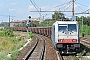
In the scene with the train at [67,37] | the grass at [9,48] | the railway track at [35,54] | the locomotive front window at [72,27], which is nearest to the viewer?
the grass at [9,48]

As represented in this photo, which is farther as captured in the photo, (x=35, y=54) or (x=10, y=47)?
(x=10, y=47)

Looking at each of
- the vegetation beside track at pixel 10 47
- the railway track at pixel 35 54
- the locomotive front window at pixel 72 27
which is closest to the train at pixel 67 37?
the locomotive front window at pixel 72 27

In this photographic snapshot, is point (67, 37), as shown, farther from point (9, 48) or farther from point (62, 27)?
point (9, 48)

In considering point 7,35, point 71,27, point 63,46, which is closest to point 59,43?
point 63,46

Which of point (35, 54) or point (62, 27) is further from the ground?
point (62, 27)

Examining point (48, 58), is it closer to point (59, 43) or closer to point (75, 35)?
point (59, 43)

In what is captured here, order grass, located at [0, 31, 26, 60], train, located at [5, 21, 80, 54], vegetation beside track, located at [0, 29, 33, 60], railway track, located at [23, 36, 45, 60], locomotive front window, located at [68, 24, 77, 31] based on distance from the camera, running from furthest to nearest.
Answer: locomotive front window, located at [68, 24, 77, 31] → train, located at [5, 21, 80, 54] → railway track, located at [23, 36, 45, 60] → vegetation beside track, located at [0, 29, 33, 60] → grass, located at [0, 31, 26, 60]

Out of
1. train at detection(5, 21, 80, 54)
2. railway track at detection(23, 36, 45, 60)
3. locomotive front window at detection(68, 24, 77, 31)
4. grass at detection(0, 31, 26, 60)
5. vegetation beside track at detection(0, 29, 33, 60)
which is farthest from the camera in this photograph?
locomotive front window at detection(68, 24, 77, 31)

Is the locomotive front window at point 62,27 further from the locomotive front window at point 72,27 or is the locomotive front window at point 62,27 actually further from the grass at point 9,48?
the grass at point 9,48

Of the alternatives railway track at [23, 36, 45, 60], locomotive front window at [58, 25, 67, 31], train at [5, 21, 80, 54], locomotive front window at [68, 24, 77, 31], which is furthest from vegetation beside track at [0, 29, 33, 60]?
locomotive front window at [68, 24, 77, 31]

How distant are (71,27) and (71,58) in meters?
2.72

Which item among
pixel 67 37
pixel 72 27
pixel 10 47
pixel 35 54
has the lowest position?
pixel 10 47

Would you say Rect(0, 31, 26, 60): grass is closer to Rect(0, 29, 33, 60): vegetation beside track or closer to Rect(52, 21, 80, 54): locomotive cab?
Rect(0, 29, 33, 60): vegetation beside track

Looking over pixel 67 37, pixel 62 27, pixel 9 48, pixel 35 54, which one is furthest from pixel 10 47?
pixel 67 37
